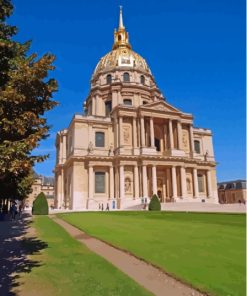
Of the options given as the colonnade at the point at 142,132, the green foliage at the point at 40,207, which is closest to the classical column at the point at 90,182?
the colonnade at the point at 142,132

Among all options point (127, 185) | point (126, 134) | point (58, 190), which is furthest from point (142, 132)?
point (58, 190)

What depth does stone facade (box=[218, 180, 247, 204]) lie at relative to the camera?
328 ft

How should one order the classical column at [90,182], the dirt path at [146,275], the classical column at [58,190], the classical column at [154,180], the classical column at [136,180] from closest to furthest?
the dirt path at [146,275] < the classical column at [154,180] < the classical column at [90,182] < the classical column at [136,180] < the classical column at [58,190]

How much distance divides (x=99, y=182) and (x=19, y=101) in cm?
4861

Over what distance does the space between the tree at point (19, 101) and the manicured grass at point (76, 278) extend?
9.94 ft

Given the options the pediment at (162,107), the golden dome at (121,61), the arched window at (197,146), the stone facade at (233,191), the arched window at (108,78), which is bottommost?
the stone facade at (233,191)

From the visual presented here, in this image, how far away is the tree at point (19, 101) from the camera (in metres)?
8.31

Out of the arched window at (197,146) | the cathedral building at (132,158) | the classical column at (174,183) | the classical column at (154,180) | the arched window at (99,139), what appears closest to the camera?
the classical column at (154,180)

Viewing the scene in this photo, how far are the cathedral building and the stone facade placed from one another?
38.9 m

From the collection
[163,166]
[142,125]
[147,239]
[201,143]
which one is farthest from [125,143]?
[147,239]

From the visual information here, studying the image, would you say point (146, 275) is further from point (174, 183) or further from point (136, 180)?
point (174, 183)

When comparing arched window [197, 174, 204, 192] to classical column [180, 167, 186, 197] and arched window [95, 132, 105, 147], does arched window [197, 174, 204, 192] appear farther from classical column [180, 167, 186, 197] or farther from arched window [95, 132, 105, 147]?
arched window [95, 132, 105, 147]

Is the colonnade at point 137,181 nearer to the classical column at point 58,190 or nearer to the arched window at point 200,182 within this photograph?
the arched window at point 200,182

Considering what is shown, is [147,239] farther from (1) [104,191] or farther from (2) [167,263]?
(1) [104,191]
